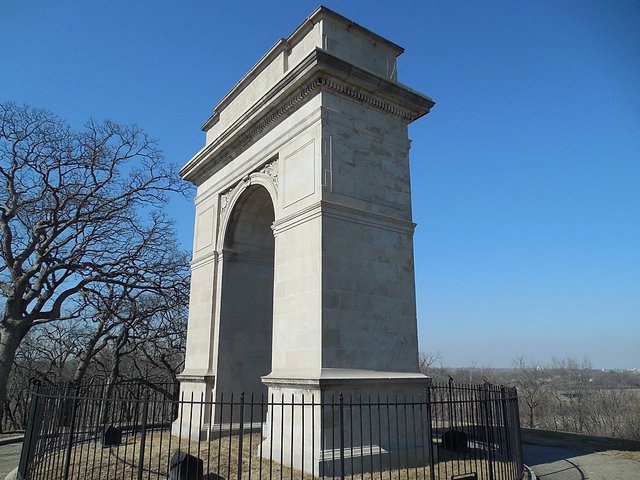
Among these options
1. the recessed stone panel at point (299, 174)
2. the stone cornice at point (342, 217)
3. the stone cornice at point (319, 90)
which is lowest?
the stone cornice at point (342, 217)

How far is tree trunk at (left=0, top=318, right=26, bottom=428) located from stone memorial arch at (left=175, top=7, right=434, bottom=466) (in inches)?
299

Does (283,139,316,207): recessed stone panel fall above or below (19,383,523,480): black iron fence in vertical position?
above

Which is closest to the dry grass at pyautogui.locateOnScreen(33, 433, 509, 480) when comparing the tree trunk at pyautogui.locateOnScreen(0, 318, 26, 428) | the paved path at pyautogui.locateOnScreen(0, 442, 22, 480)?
the paved path at pyautogui.locateOnScreen(0, 442, 22, 480)

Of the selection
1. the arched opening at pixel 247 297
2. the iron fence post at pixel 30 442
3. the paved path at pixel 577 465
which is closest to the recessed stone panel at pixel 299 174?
the arched opening at pixel 247 297

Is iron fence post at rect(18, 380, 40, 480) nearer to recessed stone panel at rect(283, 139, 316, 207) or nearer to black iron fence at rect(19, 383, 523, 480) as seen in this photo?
black iron fence at rect(19, 383, 523, 480)

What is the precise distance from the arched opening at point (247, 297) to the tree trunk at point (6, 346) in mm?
9211

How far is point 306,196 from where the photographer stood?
10.4 m

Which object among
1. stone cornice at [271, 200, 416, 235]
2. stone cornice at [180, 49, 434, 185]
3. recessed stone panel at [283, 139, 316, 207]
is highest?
stone cornice at [180, 49, 434, 185]

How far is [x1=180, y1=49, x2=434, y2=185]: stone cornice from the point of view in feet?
34.2

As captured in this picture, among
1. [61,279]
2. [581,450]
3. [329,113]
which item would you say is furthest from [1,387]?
[581,450]

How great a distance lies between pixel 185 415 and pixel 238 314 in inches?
123

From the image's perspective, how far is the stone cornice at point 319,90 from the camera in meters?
10.4

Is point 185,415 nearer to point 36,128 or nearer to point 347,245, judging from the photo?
point 347,245

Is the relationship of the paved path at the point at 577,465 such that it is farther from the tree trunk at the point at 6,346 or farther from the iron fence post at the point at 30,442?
the tree trunk at the point at 6,346
